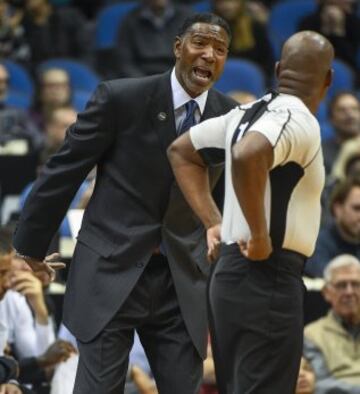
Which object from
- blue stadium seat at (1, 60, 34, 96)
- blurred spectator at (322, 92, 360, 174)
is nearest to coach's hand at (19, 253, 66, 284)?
blurred spectator at (322, 92, 360, 174)

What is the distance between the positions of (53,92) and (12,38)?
1447 millimetres

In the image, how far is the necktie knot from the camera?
4.43 m

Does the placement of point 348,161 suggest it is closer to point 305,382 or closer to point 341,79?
point 341,79

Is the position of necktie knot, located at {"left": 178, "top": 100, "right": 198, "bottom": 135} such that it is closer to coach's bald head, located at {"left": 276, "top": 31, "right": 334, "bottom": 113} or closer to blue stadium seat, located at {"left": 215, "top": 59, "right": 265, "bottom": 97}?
coach's bald head, located at {"left": 276, "top": 31, "right": 334, "bottom": 113}

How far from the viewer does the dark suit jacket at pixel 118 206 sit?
4.32 meters

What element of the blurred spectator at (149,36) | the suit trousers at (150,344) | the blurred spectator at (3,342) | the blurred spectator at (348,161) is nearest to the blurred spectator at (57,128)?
the blurred spectator at (149,36)

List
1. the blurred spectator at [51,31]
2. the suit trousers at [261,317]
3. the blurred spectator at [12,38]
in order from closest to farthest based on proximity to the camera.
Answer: the suit trousers at [261,317] < the blurred spectator at [12,38] < the blurred spectator at [51,31]

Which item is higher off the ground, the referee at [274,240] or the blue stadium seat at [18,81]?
the referee at [274,240]

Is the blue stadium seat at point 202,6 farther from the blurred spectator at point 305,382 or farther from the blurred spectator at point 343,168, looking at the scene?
the blurred spectator at point 305,382

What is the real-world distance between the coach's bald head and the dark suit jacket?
648mm

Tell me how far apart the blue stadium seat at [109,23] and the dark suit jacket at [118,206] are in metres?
6.62

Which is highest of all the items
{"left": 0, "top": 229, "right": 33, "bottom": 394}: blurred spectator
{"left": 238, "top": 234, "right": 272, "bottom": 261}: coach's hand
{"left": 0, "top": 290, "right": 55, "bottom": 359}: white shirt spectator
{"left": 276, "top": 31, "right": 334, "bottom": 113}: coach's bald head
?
{"left": 276, "top": 31, "right": 334, "bottom": 113}: coach's bald head

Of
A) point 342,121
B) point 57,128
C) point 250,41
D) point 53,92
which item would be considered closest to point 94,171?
point 57,128

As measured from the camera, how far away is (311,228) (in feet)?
12.6
